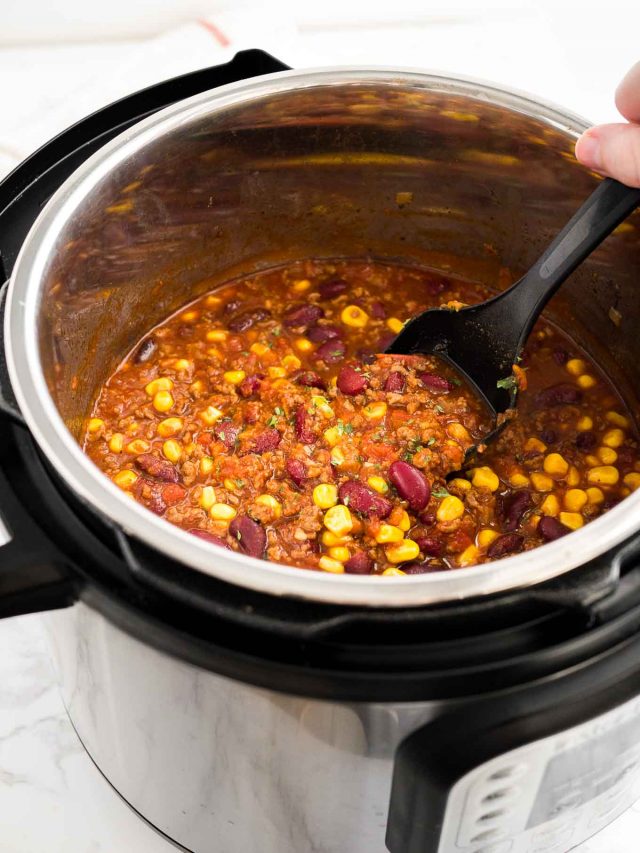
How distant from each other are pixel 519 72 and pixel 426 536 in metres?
2.18

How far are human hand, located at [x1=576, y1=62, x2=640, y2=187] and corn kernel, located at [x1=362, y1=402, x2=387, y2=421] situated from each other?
0.79 metres

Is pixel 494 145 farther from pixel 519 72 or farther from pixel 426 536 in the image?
pixel 519 72

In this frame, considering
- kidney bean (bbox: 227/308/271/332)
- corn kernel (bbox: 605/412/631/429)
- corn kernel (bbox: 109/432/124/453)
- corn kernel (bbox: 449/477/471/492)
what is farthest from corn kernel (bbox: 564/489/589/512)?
corn kernel (bbox: 109/432/124/453)

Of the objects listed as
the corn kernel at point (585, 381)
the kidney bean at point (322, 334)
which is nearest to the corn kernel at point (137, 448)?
the kidney bean at point (322, 334)

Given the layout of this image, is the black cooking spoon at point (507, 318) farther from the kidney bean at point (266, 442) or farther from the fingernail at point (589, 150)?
the kidney bean at point (266, 442)

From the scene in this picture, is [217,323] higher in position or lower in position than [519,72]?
lower

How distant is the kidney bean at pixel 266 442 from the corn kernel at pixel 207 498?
0.54ft

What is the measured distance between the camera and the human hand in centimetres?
193

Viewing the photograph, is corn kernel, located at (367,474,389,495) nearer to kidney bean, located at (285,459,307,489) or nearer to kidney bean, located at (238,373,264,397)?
kidney bean, located at (285,459,307,489)

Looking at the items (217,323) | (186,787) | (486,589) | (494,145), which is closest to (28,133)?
(217,323)

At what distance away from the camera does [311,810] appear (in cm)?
182

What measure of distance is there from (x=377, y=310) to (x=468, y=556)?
94 centimetres

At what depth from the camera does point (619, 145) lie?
6.63 ft

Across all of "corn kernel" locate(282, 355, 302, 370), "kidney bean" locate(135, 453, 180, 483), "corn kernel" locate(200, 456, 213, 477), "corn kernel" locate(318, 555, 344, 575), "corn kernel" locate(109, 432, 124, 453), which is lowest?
"corn kernel" locate(109, 432, 124, 453)
